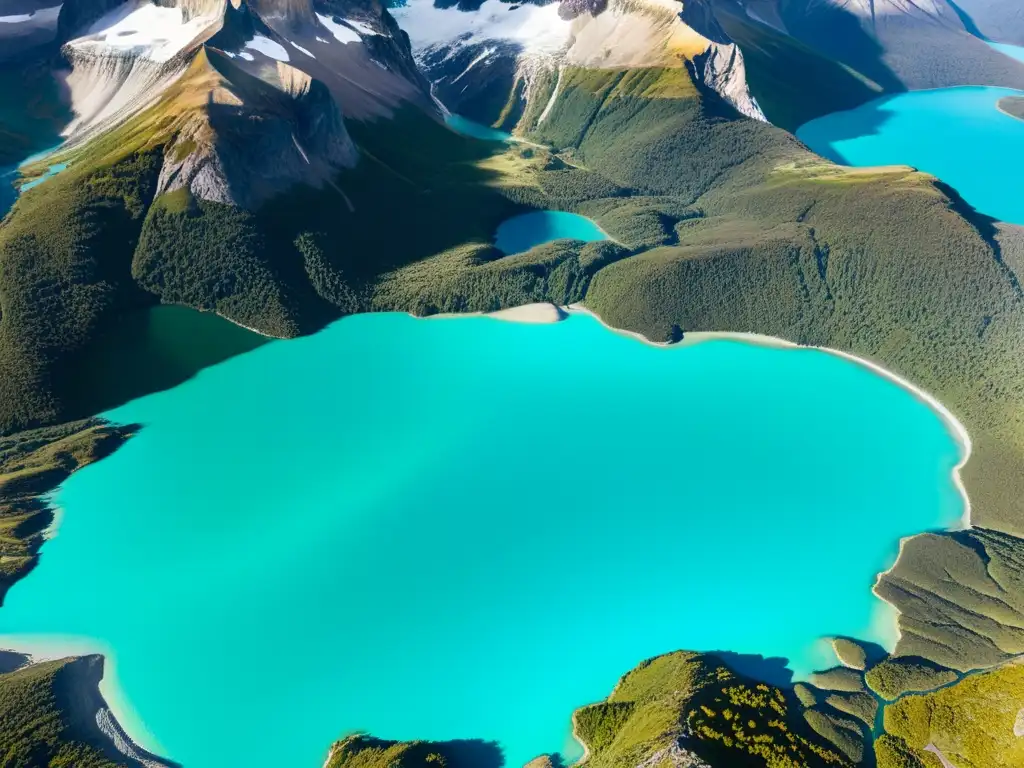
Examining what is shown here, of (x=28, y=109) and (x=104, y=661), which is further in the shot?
(x=28, y=109)

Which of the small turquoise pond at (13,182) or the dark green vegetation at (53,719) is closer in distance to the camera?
the dark green vegetation at (53,719)

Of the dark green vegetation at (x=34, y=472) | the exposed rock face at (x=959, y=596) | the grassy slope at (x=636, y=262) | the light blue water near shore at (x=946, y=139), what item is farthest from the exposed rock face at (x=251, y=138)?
the light blue water near shore at (x=946, y=139)

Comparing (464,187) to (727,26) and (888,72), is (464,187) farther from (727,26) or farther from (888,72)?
(888,72)

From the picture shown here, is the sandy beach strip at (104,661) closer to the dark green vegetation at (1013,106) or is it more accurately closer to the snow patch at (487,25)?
the snow patch at (487,25)

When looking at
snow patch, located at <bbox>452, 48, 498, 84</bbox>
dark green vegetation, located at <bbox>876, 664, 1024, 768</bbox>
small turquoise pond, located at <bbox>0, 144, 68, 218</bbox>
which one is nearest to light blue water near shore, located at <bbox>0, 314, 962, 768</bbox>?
dark green vegetation, located at <bbox>876, 664, 1024, 768</bbox>

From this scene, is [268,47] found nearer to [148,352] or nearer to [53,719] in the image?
[148,352]

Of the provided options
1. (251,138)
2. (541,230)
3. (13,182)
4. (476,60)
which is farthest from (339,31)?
(13,182)

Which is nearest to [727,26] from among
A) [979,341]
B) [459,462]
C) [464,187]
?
[464,187]
